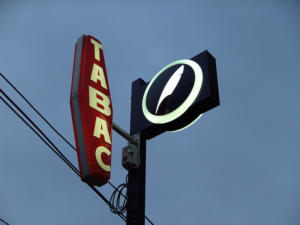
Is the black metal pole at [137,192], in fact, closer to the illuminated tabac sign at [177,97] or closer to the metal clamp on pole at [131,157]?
the metal clamp on pole at [131,157]

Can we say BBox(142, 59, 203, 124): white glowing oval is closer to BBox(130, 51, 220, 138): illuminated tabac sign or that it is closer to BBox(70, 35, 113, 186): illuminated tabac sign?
BBox(130, 51, 220, 138): illuminated tabac sign

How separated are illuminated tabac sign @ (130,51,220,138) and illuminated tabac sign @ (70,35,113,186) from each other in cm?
99

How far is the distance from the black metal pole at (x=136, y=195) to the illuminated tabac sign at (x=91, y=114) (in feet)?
2.64

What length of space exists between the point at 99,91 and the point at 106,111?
0.39 metres

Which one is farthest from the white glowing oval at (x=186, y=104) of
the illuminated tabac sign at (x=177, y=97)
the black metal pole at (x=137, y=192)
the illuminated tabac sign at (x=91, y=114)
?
the illuminated tabac sign at (x=91, y=114)

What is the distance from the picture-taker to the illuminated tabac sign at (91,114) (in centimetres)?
451

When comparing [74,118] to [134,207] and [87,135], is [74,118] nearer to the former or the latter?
[87,135]

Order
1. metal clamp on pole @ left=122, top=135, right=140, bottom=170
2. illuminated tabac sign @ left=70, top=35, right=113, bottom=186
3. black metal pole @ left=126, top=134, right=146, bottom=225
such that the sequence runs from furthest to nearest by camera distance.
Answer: metal clamp on pole @ left=122, top=135, right=140, bottom=170
black metal pole @ left=126, top=134, right=146, bottom=225
illuminated tabac sign @ left=70, top=35, right=113, bottom=186

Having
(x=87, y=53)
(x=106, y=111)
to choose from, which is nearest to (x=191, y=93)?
(x=106, y=111)

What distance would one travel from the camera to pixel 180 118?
567 centimetres

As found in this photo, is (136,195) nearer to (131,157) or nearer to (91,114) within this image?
(131,157)

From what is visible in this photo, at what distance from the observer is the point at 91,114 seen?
496 centimetres

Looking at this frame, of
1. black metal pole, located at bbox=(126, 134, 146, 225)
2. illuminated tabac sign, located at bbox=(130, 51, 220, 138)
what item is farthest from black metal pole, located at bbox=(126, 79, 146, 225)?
illuminated tabac sign, located at bbox=(130, 51, 220, 138)

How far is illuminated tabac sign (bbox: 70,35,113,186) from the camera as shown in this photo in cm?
451
